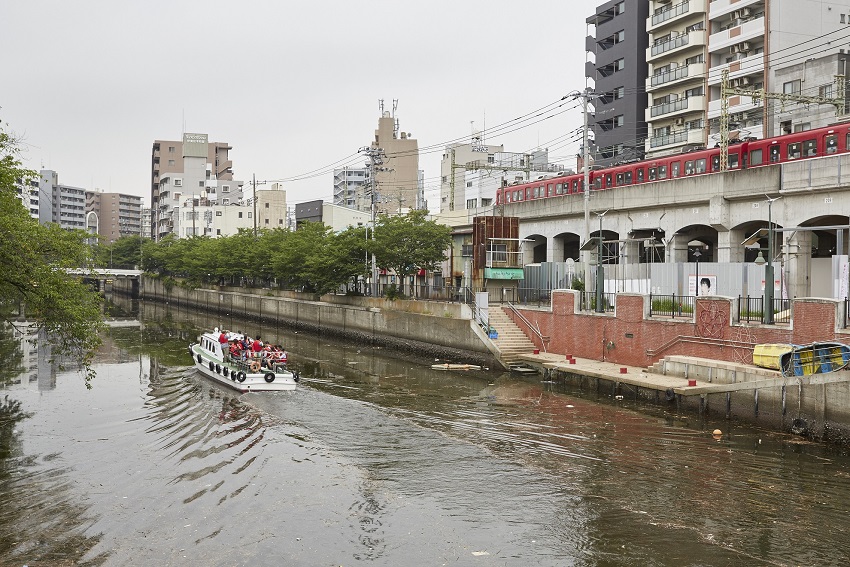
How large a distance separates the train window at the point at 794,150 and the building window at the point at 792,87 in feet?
61.8

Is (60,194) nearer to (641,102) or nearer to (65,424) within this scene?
(641,102)

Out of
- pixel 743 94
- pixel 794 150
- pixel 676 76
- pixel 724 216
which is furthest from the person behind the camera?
pixel 676 76

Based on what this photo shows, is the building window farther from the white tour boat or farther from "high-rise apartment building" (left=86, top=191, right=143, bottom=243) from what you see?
"high-rise apartment building" (left=86, top=191, right=143, bottom=243)

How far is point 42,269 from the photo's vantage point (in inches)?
828

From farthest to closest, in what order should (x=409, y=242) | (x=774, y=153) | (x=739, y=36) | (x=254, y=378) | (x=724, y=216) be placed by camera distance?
(x=739, y=36), (x=409, y=242), (x=724, y=216), (x=774, y=153), (x=254, y=378)

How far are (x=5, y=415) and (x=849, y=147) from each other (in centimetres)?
3760

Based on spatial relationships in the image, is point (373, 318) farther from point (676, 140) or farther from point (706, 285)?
point (676, 140)

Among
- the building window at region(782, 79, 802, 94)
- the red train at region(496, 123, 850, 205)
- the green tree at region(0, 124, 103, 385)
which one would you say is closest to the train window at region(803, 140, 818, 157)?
the red train at region(496, 123, 850, 205)

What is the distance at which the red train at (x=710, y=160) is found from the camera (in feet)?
117

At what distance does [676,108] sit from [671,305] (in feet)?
111

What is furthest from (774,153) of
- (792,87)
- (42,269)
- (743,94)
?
(42,269)

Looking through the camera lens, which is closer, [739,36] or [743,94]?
[743,94]

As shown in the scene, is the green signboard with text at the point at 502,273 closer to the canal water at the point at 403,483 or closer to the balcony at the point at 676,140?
the canal water at the point at 403,483

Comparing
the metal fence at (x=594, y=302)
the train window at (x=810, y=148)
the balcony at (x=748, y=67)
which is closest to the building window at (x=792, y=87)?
the balcony at (x=748, y=67)
